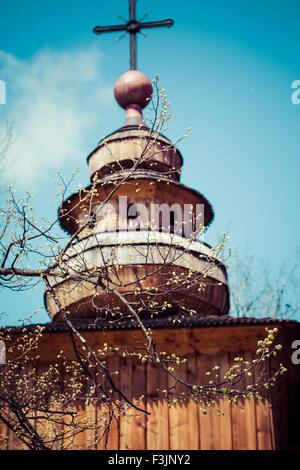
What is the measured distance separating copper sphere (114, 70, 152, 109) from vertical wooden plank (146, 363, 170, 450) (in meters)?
9.68

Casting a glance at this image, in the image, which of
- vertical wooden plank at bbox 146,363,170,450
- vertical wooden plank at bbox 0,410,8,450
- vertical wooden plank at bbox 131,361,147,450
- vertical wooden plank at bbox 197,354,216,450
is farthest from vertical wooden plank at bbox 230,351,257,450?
vertical wooden plank at bbox 0,410,8,450

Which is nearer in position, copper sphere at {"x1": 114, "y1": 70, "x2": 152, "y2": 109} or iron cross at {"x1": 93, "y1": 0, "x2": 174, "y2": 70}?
copper sphere at {"x1": 114, "y1": 70, "x2": 152, "y2": 109}

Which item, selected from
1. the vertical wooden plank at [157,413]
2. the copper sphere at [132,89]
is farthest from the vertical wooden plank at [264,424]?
the copper sphere at [132,89]

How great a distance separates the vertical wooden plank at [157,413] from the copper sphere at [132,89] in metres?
9.68

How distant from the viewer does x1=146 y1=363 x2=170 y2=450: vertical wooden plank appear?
33.4 ft

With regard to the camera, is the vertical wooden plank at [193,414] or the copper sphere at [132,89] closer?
the vertical wooden plank at [193,414]

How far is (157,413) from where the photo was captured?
10344mm

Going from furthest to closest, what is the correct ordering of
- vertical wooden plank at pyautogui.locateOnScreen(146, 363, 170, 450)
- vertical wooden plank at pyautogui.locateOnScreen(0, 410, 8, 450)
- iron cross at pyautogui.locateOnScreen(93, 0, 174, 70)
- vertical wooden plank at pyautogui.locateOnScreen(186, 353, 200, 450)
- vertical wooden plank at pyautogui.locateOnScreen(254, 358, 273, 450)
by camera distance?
iron cross at pyautogui.locateOnScreen(93, 0, 174, 70), vertical wooden plank at pyautogui.locateOnScreen(0, 410, 8, 450), vertical wooden plank at pyautogui.locateOnScreen(146, 363, 170, 450), vertical wooden plank at pyautogui.locateOnScreen(186, 353, 200, 450), vertical wooden plank at pyautogui.locateOnScreen(254, 358, 273, 450)

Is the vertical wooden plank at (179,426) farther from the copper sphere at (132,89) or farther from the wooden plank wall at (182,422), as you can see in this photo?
the copper sphere at (132,89)

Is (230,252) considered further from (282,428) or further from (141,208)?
(141,208)

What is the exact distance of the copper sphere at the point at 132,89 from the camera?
1702 cm

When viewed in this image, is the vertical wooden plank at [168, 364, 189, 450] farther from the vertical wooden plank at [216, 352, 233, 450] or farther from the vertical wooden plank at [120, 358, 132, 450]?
the vertical wooden plank at [120, 358, 132, 450]
